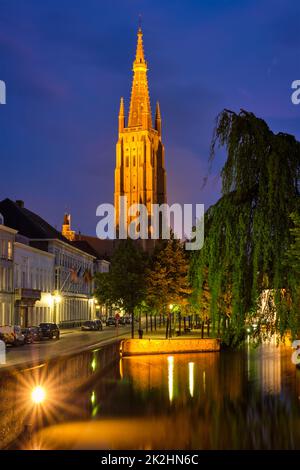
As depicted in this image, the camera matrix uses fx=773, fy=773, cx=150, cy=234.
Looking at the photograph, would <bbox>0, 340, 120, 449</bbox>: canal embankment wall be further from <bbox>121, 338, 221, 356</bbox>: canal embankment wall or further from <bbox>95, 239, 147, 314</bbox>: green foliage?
<bbox>95, 239, 147, 314</bbox>: green foliage

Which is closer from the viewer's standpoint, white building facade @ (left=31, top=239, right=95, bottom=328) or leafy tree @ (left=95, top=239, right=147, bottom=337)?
leafy tree @ (left=95, top=239, right=147, bottom=337)

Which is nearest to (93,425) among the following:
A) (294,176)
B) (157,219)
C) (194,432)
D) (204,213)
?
(194,432)

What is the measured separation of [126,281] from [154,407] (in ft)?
133

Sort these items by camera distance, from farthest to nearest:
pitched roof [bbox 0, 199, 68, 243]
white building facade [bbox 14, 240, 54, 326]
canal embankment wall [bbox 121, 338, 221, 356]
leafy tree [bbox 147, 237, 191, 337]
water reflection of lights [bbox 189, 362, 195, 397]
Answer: pitched roof [bbox 0, 199, 68, 243] → white building facade [bbox 14, 240, 54, 326] → leafy tree [bbox 147, 237, 191, 337] → canal embankment wall [bbox 121, 338, 221, 356] → water reflection of lights [bbox 189, 362, 195, 397]

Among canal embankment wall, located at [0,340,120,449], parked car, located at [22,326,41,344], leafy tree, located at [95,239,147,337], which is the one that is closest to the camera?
canal embankment wall, located at [0,340,120,449]

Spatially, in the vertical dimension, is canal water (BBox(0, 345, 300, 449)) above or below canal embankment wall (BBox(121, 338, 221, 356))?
below

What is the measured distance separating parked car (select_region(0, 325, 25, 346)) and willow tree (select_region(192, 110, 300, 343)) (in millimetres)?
36712

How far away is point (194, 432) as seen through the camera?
68.2 feet

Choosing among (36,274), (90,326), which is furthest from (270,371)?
(90,326)

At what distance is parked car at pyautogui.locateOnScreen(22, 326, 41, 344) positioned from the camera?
194 ft

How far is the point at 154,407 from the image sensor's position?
25672mm

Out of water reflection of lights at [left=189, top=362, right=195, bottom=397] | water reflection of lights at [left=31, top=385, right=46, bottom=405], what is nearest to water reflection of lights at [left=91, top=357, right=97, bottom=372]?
water reflection of lights at [left=189, top=362, right=195, bottom=397]
